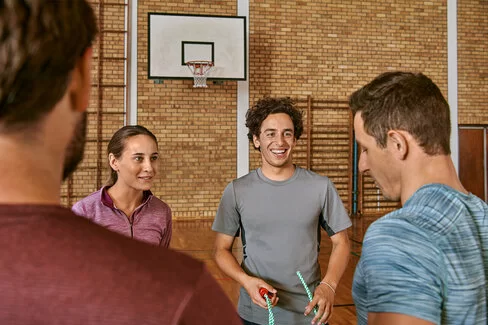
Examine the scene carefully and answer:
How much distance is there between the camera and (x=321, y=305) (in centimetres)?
200

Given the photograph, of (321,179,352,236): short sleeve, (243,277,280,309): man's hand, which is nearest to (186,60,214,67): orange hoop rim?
(321,179,352,236): short sleeve

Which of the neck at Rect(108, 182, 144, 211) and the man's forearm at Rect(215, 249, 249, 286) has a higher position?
the neck at Rect(108, 182, 144, 211)

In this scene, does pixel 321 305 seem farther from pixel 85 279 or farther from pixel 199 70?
pixel 199 70

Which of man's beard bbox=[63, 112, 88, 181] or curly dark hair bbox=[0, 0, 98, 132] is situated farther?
man's beard bbox=[63, 112, 88, 181]

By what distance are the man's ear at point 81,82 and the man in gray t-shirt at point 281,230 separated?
5.11 ft

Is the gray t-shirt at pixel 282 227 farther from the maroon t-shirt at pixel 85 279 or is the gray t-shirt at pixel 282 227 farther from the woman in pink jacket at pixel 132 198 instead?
the maroon t-shirt at pixel 85 279

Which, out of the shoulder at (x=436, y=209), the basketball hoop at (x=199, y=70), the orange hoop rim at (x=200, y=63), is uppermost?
the orange hoop rim at (x=200, y=63)

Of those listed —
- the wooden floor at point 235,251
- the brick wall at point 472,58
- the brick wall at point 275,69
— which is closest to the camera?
the wooden floor at point 235,251

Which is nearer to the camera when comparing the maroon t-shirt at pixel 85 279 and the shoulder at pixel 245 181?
the maroon t-shirt at pixel 85 279

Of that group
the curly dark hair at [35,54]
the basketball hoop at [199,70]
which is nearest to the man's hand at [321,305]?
the curly dark hair at [35,54]

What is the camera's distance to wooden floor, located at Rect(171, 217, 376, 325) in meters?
4.46

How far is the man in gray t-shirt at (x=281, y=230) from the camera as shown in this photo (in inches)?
85.9

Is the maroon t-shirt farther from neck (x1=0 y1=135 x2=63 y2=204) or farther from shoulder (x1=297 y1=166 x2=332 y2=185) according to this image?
shoulder (x1=297 y1=166 x2=332 y2=185)

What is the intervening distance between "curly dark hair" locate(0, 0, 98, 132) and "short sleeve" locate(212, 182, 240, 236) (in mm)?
1805
